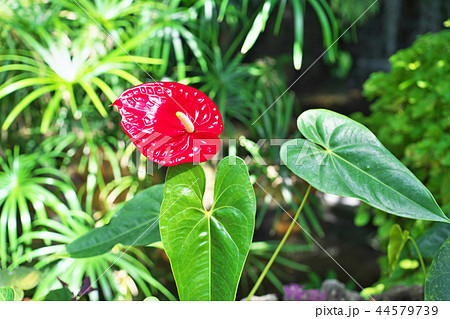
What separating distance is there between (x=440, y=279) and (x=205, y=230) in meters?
0.32

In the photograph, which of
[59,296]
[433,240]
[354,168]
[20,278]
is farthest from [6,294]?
[433,240]

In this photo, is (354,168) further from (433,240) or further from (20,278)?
(20,278)

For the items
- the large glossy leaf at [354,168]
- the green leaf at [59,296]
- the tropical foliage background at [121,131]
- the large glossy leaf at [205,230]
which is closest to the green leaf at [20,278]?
the tropical foliage background at [121,131]

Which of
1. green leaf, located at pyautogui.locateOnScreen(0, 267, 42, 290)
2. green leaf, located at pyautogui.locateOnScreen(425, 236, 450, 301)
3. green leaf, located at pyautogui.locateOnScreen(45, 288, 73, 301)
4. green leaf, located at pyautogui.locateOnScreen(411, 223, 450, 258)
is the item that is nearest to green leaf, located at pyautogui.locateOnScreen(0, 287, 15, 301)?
green leaf, located at pyautogui.locateOnScreen(45, 288, 73, 301)

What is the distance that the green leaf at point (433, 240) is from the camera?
754 mm

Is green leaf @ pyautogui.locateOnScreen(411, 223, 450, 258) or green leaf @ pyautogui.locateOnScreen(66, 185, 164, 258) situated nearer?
green leaf @ pyautogui.locateOnScreen(66, 185, 164, 258)

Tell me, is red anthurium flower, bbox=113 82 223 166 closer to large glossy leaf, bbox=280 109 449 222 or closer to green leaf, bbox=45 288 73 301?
large glossy leaf, bbox=280 109 449 222

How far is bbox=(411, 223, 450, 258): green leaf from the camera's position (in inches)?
29.7

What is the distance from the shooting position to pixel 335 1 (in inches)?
102

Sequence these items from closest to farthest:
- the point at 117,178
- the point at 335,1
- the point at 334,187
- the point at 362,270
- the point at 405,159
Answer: the point at 334,187
the point at 405,159
the point at 117,178
the point at 362,270
the point at 335,1

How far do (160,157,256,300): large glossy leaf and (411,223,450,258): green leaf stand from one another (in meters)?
0.47
